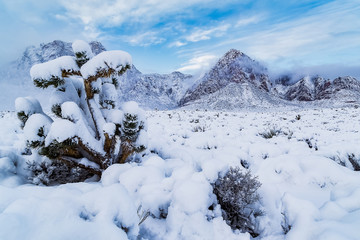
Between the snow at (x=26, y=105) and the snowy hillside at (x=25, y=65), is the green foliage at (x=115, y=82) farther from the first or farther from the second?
the snowy hillside at (x=25, y=65)

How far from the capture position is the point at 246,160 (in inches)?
145

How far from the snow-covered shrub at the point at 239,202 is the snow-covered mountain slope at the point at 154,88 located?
151ft

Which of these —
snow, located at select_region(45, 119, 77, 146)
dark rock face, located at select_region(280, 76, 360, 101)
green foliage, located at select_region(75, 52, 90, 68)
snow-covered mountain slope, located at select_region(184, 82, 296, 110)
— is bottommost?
dark rock face, located at select_region(280, 76, 360, 101)

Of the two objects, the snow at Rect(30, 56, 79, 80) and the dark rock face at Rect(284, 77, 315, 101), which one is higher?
the snow at Rect(30, 56, 79, 80)

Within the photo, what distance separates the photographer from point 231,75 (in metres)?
52.9

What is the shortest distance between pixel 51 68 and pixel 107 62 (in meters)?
0.73

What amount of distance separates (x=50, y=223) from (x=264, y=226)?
2155mm

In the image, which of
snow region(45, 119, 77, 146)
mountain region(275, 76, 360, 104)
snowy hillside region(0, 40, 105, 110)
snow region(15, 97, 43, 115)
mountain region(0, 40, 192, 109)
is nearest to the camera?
snow region(45, 119, 77, 146)

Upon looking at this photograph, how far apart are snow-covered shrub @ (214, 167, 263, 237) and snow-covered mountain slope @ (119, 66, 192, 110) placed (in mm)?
46070

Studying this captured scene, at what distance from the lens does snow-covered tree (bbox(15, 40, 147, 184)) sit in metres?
2.56

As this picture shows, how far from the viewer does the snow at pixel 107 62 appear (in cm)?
258

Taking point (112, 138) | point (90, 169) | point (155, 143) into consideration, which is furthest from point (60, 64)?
point (155, 143)

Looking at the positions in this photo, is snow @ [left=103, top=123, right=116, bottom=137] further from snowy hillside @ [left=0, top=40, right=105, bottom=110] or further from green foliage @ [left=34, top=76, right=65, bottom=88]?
snowy hillside @ [left=0, top=40, right=105, bottom=110]

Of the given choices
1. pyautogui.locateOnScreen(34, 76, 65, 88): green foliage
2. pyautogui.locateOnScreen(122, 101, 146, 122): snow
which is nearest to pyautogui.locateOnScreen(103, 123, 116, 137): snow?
pyautogui.locateOnScreen(122, 101, 146, 122): snow
